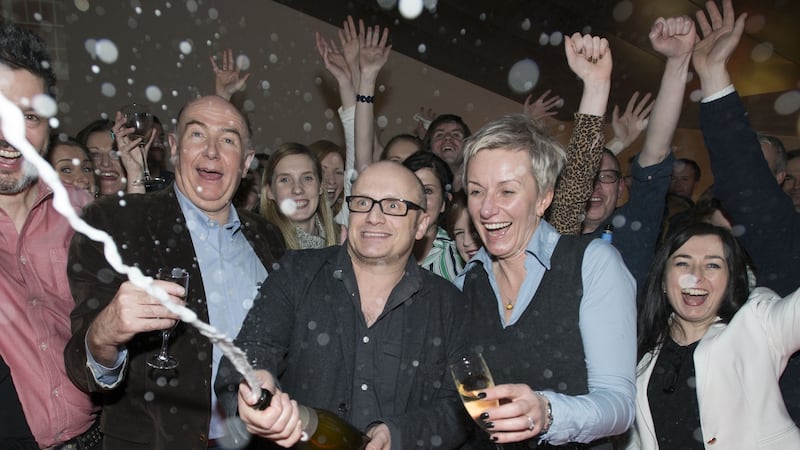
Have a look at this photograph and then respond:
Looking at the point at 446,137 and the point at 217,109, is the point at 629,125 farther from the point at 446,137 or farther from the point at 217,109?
the point at 217,109

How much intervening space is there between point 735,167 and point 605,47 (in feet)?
2.12

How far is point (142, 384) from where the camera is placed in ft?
6.48

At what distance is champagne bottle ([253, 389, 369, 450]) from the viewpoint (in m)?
1.56

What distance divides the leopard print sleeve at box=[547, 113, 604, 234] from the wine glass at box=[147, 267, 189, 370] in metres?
1.33

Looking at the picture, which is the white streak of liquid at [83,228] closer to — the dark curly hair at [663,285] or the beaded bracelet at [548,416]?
the beaded bracelet at [548,416]

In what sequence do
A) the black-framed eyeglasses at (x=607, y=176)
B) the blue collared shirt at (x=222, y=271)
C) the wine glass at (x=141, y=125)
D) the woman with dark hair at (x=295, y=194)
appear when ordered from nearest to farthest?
the blue collared shirt at (x=222, y=271) → the woman with dark hair at (x=295, y=194) → the black-framed eyeglasses at (x=607, y=176) → the wine glass at (x=141, y=125)

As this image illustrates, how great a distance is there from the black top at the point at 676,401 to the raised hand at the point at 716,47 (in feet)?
3.36

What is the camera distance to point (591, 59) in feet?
7.78

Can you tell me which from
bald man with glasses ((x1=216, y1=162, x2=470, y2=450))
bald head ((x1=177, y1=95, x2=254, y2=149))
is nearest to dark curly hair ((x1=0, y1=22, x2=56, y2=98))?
bald head ((x1=177, y1=95, x2=254, y2=149))

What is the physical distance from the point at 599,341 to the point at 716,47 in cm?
139

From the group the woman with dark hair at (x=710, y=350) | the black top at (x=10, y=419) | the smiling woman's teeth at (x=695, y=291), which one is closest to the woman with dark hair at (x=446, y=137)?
the woman with dark hair at (x=710, y=350)

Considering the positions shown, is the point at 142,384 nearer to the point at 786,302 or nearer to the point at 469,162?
the point at 469,162

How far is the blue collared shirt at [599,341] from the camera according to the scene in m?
1.61

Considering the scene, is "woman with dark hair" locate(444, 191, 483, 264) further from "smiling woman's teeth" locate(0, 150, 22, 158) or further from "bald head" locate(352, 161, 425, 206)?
"smiling woman's teeth" locate(0, 150, 22, 158)
